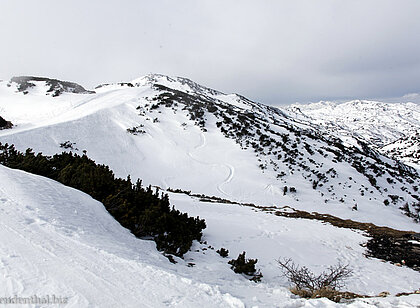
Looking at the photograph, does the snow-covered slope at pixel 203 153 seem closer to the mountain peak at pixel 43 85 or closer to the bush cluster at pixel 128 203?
the mountain peak at pixel 43 85

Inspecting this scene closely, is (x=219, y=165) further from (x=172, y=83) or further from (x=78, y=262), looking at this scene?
(x=172, y=83)

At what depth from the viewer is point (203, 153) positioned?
2416cm

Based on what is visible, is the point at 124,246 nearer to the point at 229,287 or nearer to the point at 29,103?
the point at 229,287

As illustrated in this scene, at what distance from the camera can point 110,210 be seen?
21.2ft

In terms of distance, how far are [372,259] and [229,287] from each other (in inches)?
244

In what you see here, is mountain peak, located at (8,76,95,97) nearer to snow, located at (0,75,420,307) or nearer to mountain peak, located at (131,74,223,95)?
snow, located at (0,75,420,307)

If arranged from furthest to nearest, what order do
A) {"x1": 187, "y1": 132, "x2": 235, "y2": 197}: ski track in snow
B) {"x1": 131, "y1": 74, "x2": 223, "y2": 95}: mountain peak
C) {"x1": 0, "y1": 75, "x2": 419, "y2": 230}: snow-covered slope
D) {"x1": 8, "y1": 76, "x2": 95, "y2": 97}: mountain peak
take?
{"x1": 131, "y1": 74, "x2": 223, "y2": 95}: mountain peak → {"x1": 8, "y1": 76, "x2": 95, "y2": 97}: mountain peak → {"x1": 187, "y1": 132, "x2": 235, "y2": 197}: ski track in snow → {"x1": 0, "y1": 75, "x2": 419, "y2": 230}: snow-covered slope

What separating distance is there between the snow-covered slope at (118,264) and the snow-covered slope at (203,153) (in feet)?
37.9

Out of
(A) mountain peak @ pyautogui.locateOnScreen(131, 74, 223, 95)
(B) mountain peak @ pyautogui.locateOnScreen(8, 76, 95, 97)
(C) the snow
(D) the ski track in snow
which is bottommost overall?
(C) the snow

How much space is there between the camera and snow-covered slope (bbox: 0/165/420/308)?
2960 millimetres

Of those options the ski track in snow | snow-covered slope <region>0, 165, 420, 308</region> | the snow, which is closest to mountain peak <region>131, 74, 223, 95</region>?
the ski track in snow

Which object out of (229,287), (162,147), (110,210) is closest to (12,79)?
(162,147)

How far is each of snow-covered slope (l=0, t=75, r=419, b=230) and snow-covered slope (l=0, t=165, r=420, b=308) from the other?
11546 mm

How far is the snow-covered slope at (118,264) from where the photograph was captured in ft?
9.71
